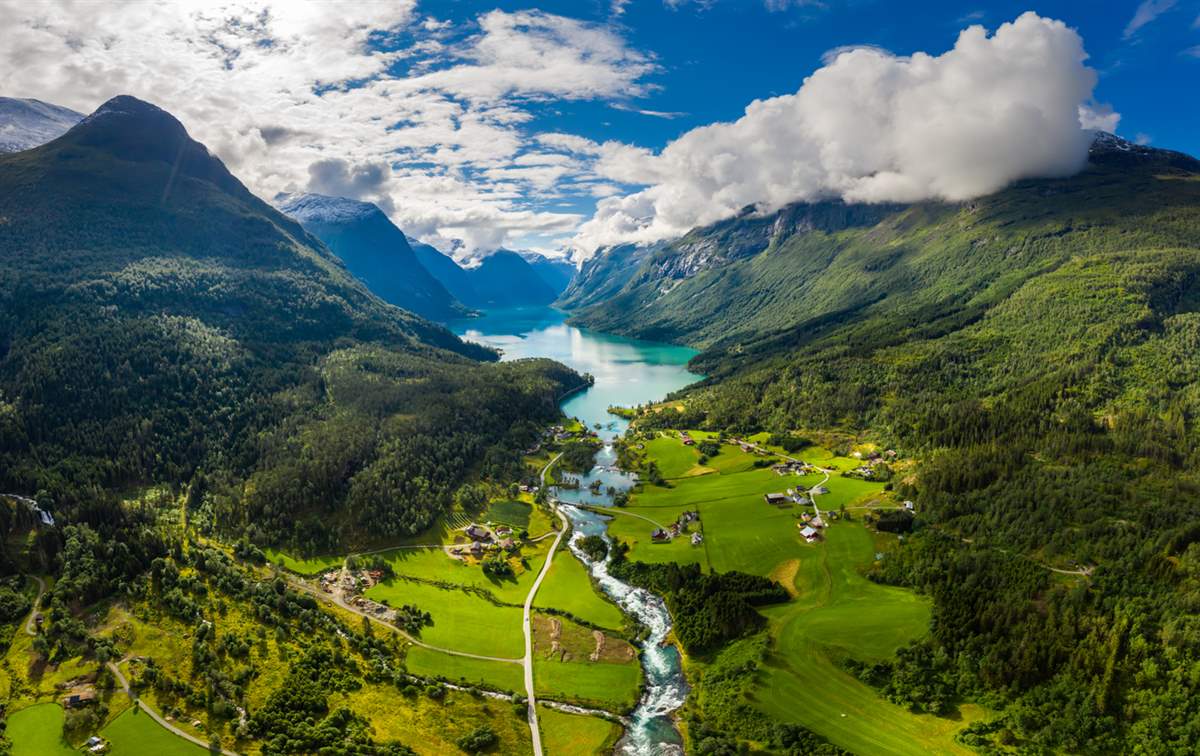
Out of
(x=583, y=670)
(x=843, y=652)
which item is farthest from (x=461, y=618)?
(x=843, y=652)

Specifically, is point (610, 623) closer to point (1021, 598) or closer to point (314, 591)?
Result: point (314, 591)

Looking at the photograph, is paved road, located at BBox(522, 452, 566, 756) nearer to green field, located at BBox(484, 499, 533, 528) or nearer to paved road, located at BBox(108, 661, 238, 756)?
green field, located at BBox(484, 499, 533, 528)

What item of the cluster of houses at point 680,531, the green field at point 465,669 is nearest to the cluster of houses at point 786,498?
the cluster of houses at point 680,531

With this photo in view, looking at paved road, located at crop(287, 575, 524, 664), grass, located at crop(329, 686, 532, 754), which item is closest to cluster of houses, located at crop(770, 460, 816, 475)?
paved road, located at crop(287, 575, 524, 664)

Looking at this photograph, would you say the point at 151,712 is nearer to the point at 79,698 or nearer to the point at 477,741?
the point at 79,698

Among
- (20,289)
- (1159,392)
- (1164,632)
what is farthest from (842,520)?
(20,289)

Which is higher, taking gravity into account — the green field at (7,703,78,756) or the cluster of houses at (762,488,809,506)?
the cluster of houses at (762,488,809,506)
